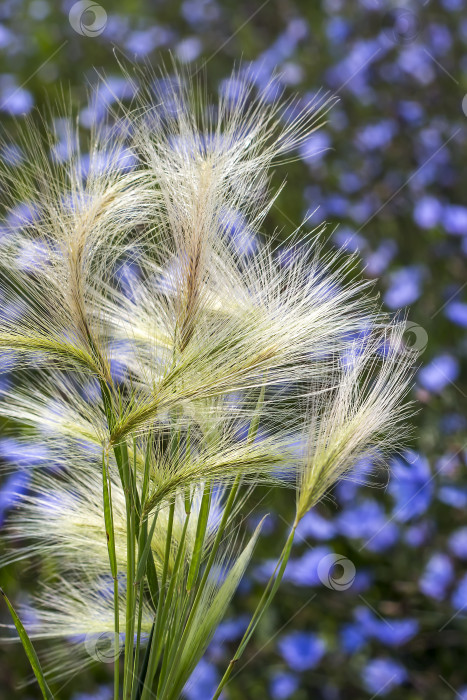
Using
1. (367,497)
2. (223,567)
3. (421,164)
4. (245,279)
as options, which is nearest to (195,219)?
(245,279)

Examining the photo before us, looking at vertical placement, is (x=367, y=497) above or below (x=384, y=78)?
below

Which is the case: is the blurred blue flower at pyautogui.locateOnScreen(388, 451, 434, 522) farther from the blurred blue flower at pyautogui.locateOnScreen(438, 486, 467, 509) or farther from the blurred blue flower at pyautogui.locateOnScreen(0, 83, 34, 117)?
the blurred blue flower at pyautogui.locateOnScreen(0, 83, 34, 117)

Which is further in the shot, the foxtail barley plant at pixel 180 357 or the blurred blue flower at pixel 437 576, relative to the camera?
the blurred blue flower at pixel 437 576

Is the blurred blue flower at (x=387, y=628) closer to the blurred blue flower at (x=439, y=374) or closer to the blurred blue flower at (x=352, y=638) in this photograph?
the blurred blue flower at (x=352, y=638)

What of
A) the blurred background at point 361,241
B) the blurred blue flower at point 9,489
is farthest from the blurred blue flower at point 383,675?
the blurred blue flower at point 9,489

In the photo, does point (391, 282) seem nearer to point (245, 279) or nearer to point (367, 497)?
point (367, 497)

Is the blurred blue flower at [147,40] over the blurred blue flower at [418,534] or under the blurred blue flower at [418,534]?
over
